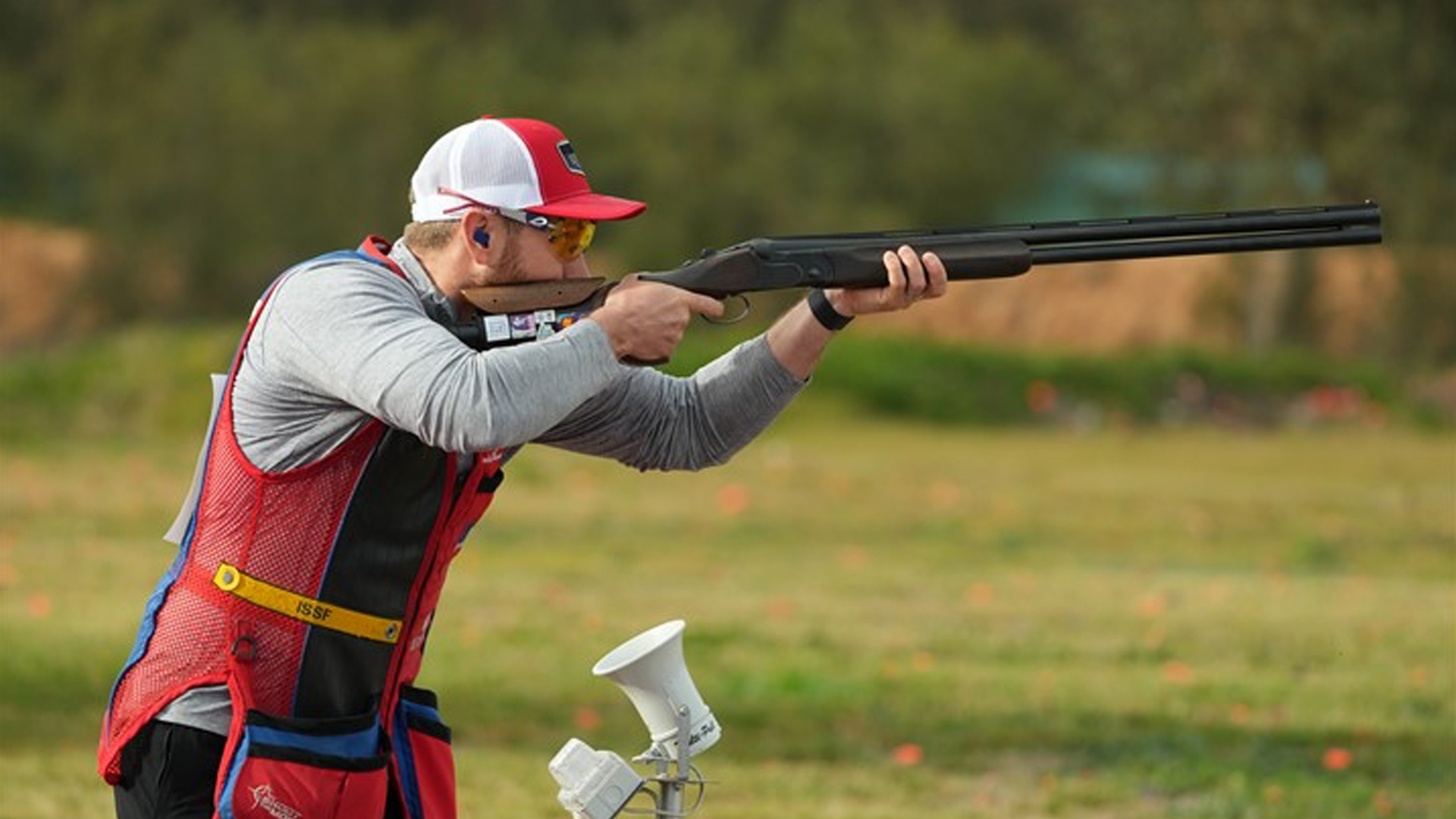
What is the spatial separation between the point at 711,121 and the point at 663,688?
4022cm

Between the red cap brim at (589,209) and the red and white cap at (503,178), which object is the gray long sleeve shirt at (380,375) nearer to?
the red and white cap at (503,178)

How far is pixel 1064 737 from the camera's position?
10.7 metres

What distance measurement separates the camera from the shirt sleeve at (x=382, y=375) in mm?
4637

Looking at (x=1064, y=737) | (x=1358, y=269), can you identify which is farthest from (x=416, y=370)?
(x=1358, y=269)

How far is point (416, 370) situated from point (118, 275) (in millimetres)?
37626

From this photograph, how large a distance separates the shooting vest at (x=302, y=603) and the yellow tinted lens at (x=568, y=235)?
323 mm

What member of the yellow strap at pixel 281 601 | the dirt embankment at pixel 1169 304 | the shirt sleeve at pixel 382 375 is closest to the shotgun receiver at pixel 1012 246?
the shirt sleeve at pixel 382 375

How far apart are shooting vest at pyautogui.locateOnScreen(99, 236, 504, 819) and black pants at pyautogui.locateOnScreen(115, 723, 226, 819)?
3 centimetres

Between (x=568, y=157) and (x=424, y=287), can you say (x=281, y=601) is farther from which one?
(x=568, y=157)

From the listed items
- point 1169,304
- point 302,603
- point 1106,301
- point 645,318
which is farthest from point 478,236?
point 1106,301

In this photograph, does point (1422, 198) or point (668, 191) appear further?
point (668, 191)

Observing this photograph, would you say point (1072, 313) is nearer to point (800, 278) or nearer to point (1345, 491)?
point (1345, 491)

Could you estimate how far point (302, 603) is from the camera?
504 centimetres

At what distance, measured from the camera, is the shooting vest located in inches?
197
